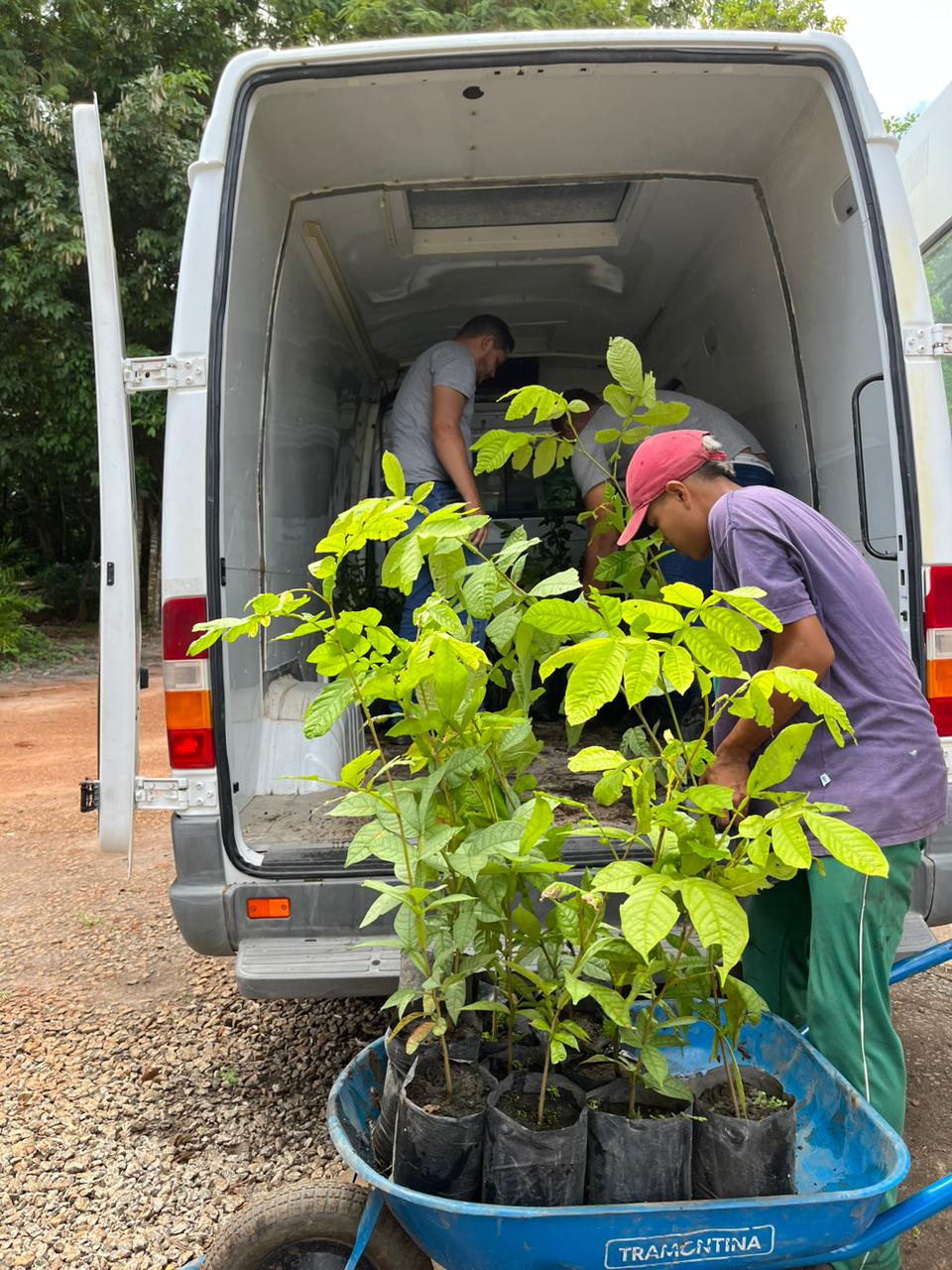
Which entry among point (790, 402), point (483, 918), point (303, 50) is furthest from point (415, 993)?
point (790, 402)

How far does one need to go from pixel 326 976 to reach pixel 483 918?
0.89 metres

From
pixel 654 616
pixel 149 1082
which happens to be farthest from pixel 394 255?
pixel 654 616

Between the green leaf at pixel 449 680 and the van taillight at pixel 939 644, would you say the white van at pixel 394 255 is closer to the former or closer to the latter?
the van taillight at pixel 939 644

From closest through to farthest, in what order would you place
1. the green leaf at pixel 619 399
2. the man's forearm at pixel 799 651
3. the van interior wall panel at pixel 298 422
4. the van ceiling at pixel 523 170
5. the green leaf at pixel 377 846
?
the green leaf at pixel 377 846, the man's forearm at pixel 799 651, the green leaf at pixel 619 399, the van ceiling at pixel 523 170, the van interior wall panel at pixel 298 422

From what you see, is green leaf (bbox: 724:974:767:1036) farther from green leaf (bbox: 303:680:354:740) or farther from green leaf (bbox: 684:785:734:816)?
green leaf (bbox: 303:680:354:740)

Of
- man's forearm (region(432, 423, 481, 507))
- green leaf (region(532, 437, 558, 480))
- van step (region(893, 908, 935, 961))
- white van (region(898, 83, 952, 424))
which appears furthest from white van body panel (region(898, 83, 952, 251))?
van step (region(893, 908, 935, 961))

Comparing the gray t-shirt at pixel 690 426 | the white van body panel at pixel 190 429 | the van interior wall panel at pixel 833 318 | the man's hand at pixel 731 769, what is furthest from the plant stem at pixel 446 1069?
the gray t-shirt at pixel 690 426

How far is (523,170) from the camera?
3.37 meters

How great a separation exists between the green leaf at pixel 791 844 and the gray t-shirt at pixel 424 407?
2.87 meters

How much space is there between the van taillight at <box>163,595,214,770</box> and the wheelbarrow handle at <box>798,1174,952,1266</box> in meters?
1.65

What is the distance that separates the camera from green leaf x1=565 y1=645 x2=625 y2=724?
1326 mm

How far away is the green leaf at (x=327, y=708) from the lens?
1.60 m

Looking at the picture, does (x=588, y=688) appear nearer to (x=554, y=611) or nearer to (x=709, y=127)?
(x=554, y=611)

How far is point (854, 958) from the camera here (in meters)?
1.94
